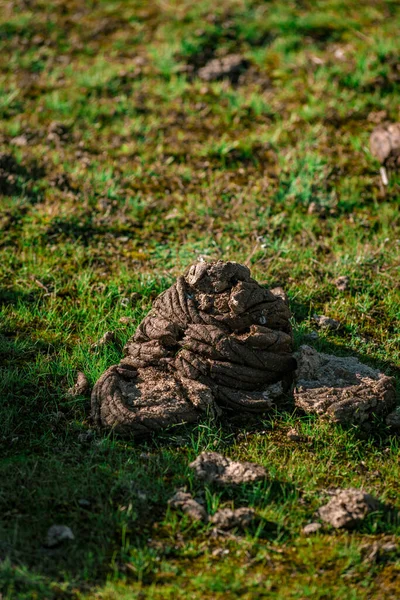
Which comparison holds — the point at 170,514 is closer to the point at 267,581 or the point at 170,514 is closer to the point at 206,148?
the point at 267,581

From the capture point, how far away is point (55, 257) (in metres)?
6.03

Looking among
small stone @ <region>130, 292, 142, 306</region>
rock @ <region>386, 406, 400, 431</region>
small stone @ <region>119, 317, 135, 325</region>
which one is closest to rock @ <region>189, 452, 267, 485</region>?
rock @ <region>386, 406, 400, 431</region>

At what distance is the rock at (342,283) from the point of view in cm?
566

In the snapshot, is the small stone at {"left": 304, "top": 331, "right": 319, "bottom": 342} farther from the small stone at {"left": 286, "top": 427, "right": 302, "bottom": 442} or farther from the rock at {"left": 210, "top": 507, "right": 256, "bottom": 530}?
the rock at {"left": 210, "top": 507, "right": 256, "bottom": 530}

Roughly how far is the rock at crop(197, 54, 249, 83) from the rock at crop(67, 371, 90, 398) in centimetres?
459

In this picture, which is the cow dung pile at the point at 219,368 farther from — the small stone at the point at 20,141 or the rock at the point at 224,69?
the rock at the point at 224,69

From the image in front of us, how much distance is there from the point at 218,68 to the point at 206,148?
1439 millimetres

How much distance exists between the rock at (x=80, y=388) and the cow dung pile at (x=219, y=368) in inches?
6.8

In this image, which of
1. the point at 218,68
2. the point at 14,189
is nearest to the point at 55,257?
the point at 14,189

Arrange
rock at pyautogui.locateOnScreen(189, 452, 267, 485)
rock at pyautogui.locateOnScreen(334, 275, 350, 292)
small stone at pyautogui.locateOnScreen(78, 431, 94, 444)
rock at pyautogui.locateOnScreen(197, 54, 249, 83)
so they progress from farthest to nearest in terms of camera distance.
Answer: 1. rock at pyautogui.locateOnScreen(197, 54, 249, 83)
2. rock at pyautogui.locateOnScreen(334, 275, 350, 292)
3. small stone at pyautogui.locateOnScreen(78, 431, 94, 444)
4. rock at pyautogui.locateOnScreen(189, 452, 267, 485)

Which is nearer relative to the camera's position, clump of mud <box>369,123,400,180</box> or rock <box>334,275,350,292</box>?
rock <box>334,275,350,292</box>

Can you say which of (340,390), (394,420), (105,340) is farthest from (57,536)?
(394,420)

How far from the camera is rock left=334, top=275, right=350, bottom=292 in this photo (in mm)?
5660

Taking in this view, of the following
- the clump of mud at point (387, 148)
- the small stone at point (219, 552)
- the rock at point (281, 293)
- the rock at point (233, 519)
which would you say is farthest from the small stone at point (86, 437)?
the clump of mud at point (387, 148)
